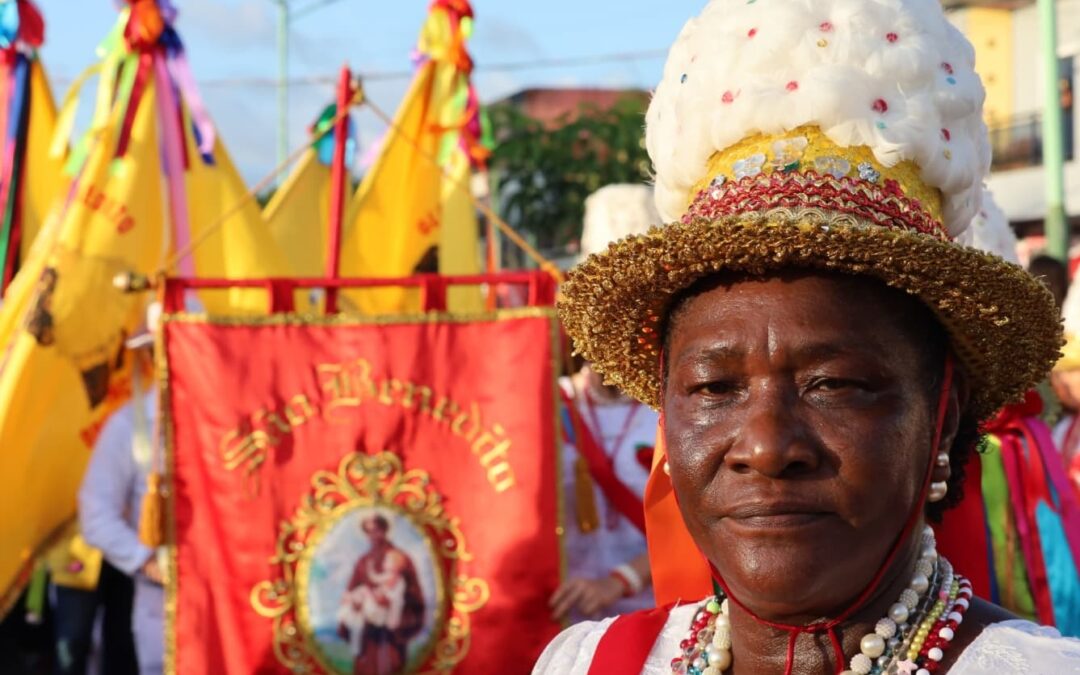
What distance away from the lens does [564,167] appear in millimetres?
15617

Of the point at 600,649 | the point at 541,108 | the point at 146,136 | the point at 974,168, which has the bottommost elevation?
the point at 600,649

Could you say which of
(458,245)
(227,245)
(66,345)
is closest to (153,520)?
(66,345)

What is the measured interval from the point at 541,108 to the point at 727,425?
122 feet

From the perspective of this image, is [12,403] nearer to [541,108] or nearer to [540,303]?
[540,303]

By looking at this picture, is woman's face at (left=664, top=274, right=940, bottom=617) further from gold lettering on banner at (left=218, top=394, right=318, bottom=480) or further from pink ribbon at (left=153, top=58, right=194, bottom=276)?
pink ribbon at (left=153, top=58, right=194, bottom=276)

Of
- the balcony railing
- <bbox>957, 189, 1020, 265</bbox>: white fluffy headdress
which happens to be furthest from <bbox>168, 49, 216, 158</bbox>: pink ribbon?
the balcony railing

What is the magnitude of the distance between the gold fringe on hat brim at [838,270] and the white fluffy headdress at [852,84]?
145 millimetres

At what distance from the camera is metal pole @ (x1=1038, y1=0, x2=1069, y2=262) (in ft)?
31.9

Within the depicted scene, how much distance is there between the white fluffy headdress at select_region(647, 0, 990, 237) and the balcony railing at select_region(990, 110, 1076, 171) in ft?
62.7

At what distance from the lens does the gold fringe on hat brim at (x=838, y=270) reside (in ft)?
5.16

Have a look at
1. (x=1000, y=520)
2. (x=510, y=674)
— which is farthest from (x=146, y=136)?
(x=1000, y=520)

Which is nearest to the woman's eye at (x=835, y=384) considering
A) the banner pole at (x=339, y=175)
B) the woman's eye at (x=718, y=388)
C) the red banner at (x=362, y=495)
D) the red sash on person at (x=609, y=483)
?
the woman's eye at (x=718, y=388)

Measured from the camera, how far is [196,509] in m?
4.32

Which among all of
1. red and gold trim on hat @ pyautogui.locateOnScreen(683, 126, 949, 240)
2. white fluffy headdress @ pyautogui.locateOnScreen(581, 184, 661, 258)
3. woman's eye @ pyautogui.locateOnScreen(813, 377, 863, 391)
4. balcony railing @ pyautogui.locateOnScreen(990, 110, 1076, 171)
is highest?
balcony railing @ pyautogui.locateOnScreen(990, 110, 1076, 171)
